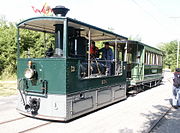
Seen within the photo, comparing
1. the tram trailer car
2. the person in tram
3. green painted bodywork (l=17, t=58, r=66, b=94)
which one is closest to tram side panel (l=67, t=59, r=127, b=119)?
green painted bodywork (l=17, t=58, r=66, b=94)

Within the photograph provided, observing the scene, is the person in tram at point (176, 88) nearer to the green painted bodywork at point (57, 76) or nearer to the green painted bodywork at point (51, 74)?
the green painted bodywork at point (57, 76)

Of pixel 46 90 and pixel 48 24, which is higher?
pixel 48 24

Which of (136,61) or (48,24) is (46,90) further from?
(136,61)

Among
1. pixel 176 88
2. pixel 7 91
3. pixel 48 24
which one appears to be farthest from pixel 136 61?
pixel 7 91

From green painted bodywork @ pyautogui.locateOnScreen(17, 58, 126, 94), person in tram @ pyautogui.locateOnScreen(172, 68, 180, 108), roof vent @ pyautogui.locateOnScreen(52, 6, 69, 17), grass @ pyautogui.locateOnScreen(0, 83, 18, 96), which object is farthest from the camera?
→ grass @ pyautogui.locateOnScreen(0, 83, 18, 96)

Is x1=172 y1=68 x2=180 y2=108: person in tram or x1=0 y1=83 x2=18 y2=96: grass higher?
x1=172 y1=68 x2=180 y2=108: person in tram

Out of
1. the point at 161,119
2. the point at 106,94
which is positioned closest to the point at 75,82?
the point at 106,94

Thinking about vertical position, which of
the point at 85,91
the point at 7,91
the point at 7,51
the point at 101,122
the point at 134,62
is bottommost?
the point at 101,122

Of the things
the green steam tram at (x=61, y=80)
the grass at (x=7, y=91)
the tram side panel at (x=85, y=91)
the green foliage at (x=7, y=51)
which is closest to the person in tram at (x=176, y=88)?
the tram side panel at (x=85, y=91)

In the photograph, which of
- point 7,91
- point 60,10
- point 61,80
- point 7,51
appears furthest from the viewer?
point 7,51

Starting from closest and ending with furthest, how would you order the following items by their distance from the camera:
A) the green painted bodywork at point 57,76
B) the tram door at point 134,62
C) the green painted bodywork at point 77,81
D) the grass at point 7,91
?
the green painted bodywork at point 57,76
the green painted bodywork at point 77,81
the grass at point 7,91
the tram door at point 134,62

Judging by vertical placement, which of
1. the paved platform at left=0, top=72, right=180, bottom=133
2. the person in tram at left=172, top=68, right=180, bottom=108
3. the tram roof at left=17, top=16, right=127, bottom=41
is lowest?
the paved platform at left=0, top=72, right=180, bottom=133

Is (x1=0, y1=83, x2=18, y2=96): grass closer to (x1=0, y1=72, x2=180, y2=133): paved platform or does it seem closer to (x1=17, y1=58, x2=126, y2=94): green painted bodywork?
(x1=0, y1=72, x2=180, y2=133): paved platform

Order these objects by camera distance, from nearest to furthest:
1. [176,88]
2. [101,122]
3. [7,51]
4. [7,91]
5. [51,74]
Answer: [51,74], [101,122], [176,88], [7,91], [7,51]
